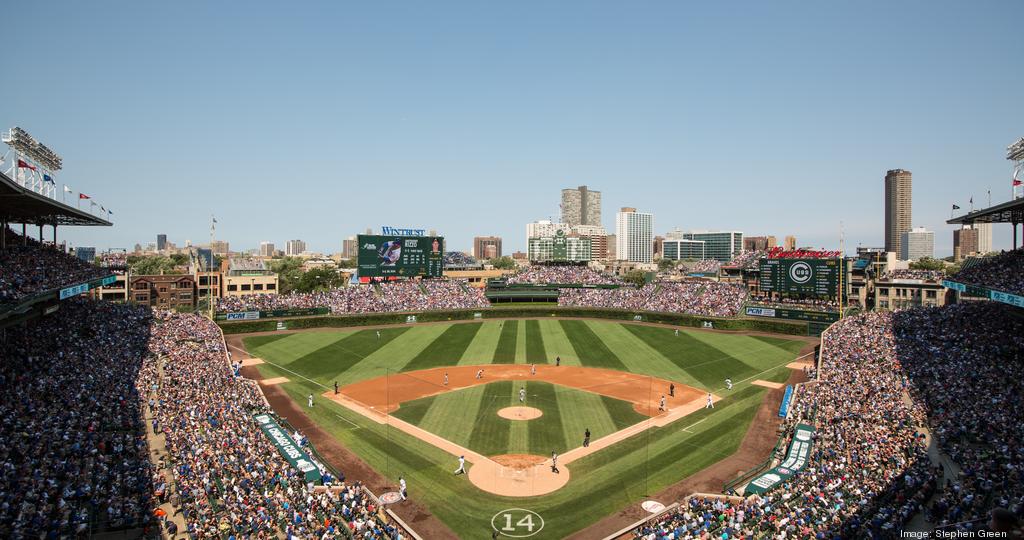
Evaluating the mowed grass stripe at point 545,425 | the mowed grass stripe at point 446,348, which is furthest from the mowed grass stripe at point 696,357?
the mowed grass stripe at point 446,348

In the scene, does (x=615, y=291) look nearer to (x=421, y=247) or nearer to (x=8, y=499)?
(x=421, y=247)

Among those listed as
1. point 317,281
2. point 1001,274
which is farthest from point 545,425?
point 317,281

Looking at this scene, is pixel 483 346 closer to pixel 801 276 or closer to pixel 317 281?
pixel 801 276

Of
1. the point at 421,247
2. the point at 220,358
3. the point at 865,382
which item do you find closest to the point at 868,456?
the point at 865,382

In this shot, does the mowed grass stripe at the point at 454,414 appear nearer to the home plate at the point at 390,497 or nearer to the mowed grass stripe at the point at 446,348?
the home plate at the point at 390,497

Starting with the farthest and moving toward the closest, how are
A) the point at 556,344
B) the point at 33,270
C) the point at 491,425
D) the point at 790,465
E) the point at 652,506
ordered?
the point at 556,344, the point at 33,270, the point at 491,425, the point at 790,465, the point at 652,506

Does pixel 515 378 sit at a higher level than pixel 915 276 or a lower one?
lower

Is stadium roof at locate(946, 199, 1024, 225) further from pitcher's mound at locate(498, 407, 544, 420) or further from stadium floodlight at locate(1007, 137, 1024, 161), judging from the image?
pitcher's mound at locate(498, 407, 544, 420)
